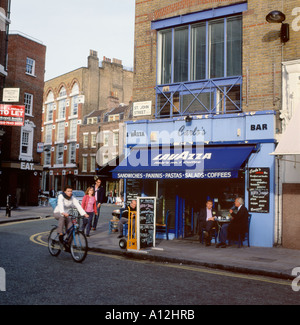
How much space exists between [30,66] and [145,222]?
91.6 feet

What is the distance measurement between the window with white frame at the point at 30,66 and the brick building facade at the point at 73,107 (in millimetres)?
15404

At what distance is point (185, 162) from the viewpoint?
12.6 meters

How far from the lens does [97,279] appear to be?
7.00 m

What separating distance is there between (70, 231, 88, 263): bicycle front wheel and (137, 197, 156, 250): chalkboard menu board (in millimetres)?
2031

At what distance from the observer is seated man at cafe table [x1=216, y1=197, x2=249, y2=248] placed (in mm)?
11534

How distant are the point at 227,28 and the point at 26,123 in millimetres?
24337

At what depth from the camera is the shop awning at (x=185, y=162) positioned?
11605mm

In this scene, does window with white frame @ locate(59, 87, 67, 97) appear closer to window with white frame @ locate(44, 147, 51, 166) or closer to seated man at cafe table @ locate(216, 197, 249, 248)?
window with white frame @ locate(44, 147, 51, 166)

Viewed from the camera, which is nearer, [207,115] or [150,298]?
[150,298]

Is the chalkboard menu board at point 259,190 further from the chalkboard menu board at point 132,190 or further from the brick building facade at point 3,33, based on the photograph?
the brick building facade at point 3,33

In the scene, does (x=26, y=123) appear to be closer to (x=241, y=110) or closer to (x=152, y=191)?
(x=152, y=191)
